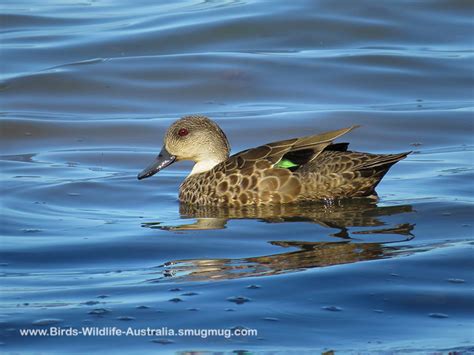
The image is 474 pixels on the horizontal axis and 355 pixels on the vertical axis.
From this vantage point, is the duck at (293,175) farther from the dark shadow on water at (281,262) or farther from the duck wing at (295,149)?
the dark shadow on water at (281,262)

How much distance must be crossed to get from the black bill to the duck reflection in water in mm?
581

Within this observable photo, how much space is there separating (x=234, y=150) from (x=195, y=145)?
1.86 meters

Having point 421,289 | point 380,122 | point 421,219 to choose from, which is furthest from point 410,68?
point 421,289

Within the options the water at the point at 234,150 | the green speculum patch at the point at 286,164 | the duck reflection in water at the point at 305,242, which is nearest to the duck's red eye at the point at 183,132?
the water at the point at 234,150

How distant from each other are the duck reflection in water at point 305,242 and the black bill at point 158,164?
58 centimetres

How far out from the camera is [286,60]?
1548 centimetres

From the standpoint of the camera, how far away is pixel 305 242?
26.4 feet

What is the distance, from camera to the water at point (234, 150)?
633cm

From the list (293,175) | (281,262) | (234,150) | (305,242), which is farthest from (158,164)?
(281,262)

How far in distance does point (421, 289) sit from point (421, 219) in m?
2.05

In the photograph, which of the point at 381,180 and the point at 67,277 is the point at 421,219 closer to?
the point at 381,180

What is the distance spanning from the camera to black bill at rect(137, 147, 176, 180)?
10172mm

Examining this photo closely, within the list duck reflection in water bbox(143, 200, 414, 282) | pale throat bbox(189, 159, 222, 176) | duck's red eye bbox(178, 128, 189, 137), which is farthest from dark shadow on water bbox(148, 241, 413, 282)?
duck's red eye bbox(178, 128, 189, 137)

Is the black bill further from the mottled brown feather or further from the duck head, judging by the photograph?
the mottled brown feather
